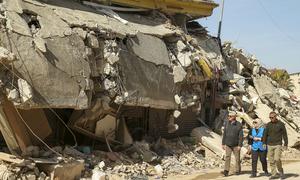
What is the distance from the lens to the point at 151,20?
1736 centimetres

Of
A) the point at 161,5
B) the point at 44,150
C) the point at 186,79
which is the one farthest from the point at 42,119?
the point at 161,5

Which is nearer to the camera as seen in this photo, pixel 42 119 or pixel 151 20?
pixel 42 119

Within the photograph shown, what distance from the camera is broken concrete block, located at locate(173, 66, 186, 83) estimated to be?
15657 mm

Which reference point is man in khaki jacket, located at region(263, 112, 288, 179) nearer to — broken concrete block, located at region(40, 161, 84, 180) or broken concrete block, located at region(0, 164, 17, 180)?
broken concrete block, located at region(40, 161, 84, 180)

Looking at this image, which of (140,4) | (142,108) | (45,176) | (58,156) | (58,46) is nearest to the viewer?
(45,176)

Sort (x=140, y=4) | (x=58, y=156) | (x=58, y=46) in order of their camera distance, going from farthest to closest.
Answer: (x=140, y=4) → (x=58, y=46) → (x=58, y=156)

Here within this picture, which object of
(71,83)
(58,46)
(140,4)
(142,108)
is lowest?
(142,108)

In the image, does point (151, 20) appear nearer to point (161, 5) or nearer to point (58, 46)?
point (161, 5)

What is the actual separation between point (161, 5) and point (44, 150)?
28.7 ft

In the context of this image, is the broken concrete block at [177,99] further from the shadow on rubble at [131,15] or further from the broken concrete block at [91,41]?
the broken concrete block at [91,41]

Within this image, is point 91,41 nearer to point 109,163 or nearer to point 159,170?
point 109,163

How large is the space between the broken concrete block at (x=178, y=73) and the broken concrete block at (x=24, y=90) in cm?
639

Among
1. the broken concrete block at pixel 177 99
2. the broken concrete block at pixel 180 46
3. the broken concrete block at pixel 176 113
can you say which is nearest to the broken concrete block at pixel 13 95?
the broken concrete block at pixel 177 99

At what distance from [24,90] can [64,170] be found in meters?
2.02
